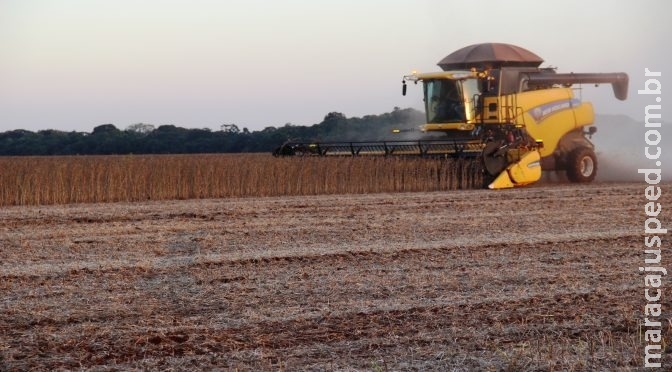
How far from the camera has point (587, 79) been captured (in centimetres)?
2294

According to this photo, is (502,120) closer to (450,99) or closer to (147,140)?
(450,99)

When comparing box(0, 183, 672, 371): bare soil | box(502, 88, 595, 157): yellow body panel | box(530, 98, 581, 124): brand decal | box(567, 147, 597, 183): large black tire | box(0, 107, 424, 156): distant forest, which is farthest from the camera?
box(0, 107, 424, 156): distant forest

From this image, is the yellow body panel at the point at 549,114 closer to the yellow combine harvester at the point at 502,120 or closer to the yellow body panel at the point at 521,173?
the yellow combine harvester at the point at 502,120

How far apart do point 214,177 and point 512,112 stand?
20.0 ft

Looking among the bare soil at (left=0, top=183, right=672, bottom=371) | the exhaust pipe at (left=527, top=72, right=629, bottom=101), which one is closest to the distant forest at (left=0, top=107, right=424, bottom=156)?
the exhaust pipe at (left=527, top=72, right=629, bottom=101)

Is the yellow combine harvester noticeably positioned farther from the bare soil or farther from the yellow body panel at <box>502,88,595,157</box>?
the bare soil

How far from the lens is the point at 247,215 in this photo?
14.9 m

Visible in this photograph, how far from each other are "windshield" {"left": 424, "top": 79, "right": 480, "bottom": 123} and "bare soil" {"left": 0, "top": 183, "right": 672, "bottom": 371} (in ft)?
21.4

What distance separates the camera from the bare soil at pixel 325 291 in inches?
252

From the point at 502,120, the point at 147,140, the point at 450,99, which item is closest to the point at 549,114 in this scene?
the point at 502,120

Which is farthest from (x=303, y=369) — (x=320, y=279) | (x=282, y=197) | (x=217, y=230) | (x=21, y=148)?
(x=21, y=148)

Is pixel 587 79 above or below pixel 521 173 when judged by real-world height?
above

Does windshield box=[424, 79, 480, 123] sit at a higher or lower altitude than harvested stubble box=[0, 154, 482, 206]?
higher

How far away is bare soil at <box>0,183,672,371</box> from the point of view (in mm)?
6391
